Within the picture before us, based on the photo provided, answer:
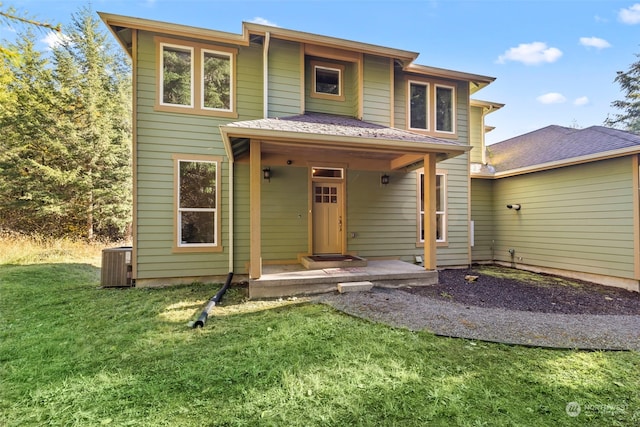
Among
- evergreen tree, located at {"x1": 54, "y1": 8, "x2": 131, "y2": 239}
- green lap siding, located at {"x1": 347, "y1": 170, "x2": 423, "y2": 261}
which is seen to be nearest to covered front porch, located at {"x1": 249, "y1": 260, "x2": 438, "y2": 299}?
green lap siding, located at {"x1": 347, "y1": 170, "x2": 423, "y2": 261}

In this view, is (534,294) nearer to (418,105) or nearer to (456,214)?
(456,214)

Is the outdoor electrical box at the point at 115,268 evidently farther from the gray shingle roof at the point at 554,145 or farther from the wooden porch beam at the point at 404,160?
the gray shingle roof at the point at 554,145

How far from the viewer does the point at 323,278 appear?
5.00m

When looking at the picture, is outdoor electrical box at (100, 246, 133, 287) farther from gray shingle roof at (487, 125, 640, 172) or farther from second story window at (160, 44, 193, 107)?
gray shingle roof at (487, 125, 640, 172)

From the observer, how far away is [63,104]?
1168cm

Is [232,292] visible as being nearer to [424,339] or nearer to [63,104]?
[424,339]

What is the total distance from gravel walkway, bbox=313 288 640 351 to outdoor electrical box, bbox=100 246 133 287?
417cm

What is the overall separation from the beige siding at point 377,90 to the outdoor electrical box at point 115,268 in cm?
630

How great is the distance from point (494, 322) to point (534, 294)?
104 inches

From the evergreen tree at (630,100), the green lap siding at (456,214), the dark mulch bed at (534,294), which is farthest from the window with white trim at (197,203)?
the evergreen tree at (630,100)

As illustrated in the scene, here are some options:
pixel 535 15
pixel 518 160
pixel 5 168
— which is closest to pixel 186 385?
pixel 518 160

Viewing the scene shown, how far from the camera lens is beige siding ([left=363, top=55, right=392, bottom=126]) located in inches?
276

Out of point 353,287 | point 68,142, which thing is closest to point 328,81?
point 353,287

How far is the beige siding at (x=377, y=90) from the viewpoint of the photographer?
7000 millimetres
